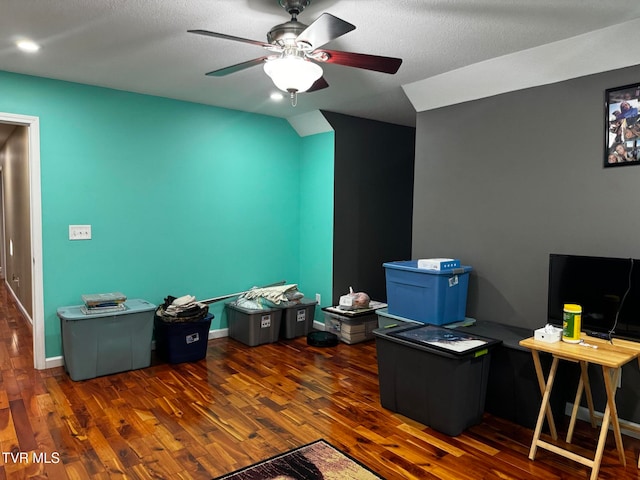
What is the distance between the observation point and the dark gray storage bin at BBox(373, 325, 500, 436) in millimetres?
2607

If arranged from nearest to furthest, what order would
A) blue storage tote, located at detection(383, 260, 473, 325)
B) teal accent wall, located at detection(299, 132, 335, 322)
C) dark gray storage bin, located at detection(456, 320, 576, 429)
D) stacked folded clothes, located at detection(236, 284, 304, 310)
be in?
1. dark gray storage bin, located at detection(456, 320, 576, 429)
2. blue storage tote, located at detection(383, 260, 473, 325)
3. stacked folded clothes, located at detection(236, 284, 304, 310)
4. teal accent wall, located at detection(299, 132, 335, 322)

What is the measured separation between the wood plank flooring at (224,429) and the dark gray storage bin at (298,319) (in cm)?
79

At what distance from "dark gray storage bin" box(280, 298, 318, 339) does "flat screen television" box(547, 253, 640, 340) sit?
2551 mm

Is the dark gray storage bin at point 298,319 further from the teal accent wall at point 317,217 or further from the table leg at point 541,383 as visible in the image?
the table leg at point 541,383

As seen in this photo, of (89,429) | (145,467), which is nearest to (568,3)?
(145,467)

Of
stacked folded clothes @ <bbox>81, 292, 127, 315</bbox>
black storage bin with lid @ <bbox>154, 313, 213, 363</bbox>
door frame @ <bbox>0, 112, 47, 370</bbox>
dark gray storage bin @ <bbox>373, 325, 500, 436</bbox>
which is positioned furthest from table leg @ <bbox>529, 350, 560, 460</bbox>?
door frame @ <bbox>0, 112, 47, 370</bbox>

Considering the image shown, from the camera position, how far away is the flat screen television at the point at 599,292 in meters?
2.41

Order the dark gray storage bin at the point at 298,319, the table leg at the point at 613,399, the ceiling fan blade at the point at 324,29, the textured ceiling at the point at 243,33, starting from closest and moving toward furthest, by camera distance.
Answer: the ceiling fan blade at the point at 324,29, the table leg at the point at 613,399, the textured ceiling at the point at 243,33, the dark gray storage bin at the point at 298,319

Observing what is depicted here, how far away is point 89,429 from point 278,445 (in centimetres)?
120

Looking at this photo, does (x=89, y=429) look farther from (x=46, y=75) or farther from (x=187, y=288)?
(x=46, y=75)

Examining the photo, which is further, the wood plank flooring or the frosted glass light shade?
the wood plank flooring

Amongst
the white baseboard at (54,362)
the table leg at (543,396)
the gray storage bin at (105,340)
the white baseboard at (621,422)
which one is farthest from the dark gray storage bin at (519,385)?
the white baseboard at (54,362)

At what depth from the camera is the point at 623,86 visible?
2656mm

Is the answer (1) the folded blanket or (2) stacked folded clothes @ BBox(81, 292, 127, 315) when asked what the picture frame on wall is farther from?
(2) stacked folded clothes @ BBox(81, 292, 127, 315)
